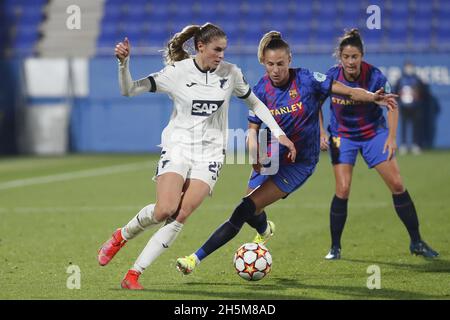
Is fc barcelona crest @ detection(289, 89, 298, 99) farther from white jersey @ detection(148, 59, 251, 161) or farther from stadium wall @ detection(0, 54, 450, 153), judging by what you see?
stadium wall @ detection(0, 54, 450, 153)

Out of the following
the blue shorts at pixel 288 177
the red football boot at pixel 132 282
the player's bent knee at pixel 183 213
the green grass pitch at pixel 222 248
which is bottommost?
the green grass pitch at pixel 222 248

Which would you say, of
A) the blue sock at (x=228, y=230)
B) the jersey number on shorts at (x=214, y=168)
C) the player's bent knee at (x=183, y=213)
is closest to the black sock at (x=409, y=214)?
the blue sock at (x=228, y=230)

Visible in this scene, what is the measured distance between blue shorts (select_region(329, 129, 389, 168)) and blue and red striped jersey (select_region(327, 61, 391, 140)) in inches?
1.9

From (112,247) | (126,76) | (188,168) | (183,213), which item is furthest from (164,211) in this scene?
(126,76)

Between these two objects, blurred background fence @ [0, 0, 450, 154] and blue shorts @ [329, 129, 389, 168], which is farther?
blurred background fence @ [0, 0, 450, 154]

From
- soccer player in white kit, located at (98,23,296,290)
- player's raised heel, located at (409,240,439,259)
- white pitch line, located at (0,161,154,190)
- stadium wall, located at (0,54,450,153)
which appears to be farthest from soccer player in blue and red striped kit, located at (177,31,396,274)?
stadium wall, located at (0,54,450,153)

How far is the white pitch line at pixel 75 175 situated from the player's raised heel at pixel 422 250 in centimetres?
910

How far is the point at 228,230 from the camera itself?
25.8 feet

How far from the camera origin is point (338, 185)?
9141mm

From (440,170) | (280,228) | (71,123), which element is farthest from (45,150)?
(280,228)

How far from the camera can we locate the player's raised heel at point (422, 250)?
888cm

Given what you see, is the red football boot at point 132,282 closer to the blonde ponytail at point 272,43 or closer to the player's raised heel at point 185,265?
the player's raised heel at point 185,265

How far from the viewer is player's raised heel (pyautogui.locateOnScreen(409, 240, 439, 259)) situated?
29.1 feet
